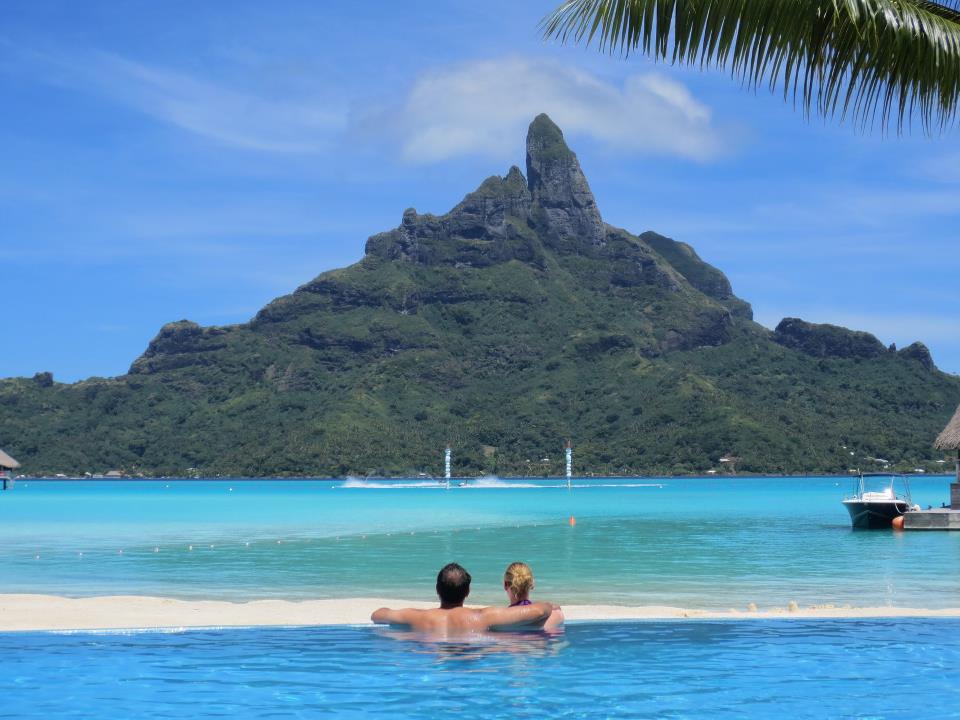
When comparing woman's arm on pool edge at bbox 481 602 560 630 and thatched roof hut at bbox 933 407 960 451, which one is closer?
woman's arm on pool edge at bbox 481 602 560 630

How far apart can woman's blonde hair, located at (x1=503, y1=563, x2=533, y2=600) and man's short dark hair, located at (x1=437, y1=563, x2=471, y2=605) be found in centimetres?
51

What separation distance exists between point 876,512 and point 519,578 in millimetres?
45063

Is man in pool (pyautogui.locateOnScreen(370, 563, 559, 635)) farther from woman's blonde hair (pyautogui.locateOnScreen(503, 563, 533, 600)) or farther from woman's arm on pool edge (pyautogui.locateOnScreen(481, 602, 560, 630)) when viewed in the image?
woman's blonde hair (pyautogui.locateOnScreen(503, 563, 533, 600))

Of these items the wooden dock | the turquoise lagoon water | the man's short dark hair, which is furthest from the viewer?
the wooden dock

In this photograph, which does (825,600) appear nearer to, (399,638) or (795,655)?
(795,655)

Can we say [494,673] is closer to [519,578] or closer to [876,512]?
[519,578]

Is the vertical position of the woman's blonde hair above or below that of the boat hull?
above

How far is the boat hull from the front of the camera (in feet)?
177

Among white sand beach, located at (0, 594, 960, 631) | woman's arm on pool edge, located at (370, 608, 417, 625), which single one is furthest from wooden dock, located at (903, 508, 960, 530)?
woman's arm on pool edge, located at (370, 608, 417, 625)

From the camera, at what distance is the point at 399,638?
48.9 feet

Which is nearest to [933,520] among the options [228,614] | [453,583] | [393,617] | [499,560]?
[499,560]

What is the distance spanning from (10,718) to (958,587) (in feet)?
76.6

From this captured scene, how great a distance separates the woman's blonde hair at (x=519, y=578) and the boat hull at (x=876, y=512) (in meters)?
44.2

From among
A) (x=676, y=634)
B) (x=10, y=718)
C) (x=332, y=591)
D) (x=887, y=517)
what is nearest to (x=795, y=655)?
(x=676, y=634)
